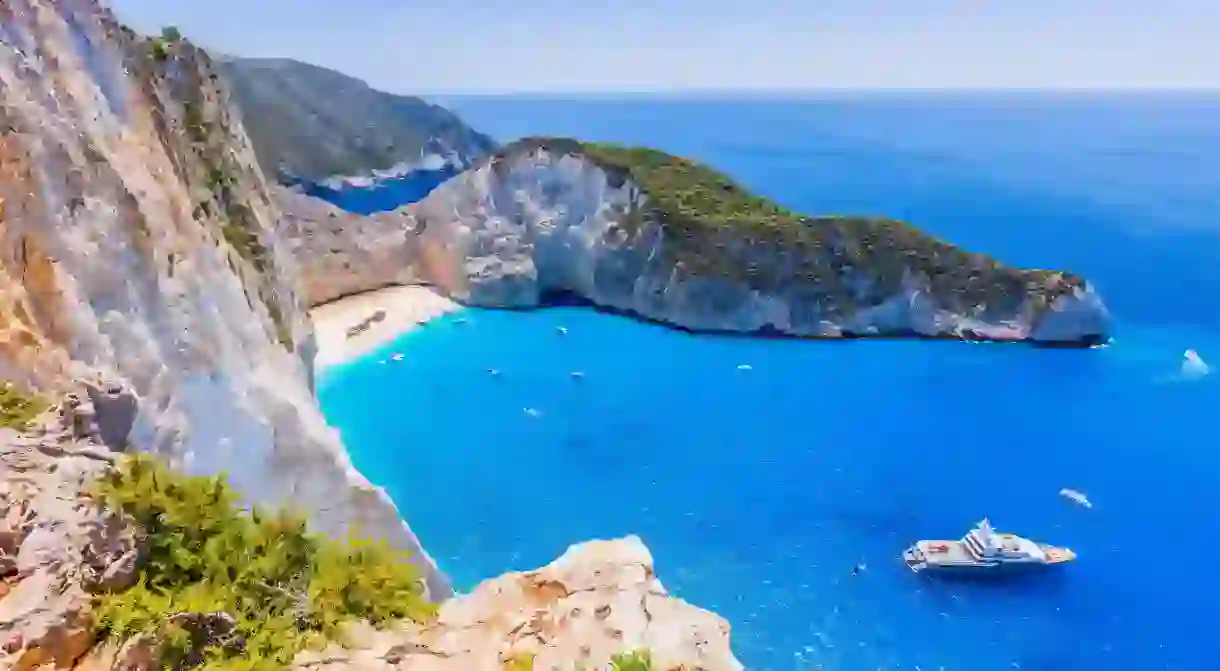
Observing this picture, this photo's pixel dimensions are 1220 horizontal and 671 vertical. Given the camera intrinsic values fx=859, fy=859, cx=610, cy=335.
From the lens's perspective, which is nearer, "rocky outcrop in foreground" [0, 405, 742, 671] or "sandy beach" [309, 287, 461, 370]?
"rocky outcrop in foreground" [0, 405, 742, 671]

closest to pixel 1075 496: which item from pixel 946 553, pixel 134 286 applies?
pixel 946 553

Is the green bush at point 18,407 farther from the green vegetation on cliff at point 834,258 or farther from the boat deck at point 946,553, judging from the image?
the green vegetation on cliff at point 834,258

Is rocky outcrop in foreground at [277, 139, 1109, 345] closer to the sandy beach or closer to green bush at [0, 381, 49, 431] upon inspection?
the sandy beach

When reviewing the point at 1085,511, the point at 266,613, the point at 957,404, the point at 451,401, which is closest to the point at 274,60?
the point at 451,401

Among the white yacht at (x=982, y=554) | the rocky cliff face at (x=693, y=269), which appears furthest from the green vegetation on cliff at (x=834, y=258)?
the white yacht at (x=982, y=554)

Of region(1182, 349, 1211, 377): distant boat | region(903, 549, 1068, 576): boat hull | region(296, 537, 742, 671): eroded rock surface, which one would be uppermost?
region(296, 537, 742, 671): eroded rock surface

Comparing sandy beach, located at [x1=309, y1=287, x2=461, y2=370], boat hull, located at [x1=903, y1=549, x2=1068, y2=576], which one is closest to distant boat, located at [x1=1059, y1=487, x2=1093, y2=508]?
boat hull, located at [x1=903, y1=549, x2=1068, y2=576]
